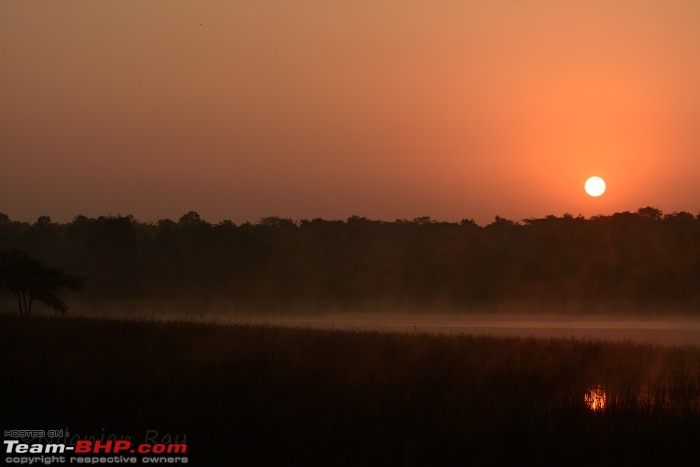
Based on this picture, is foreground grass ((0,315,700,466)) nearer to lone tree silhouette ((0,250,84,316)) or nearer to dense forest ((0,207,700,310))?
lone tree silhouette ((0,250,84,316))

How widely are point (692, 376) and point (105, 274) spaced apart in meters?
69.8

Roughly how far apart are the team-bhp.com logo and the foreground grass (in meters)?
0.29

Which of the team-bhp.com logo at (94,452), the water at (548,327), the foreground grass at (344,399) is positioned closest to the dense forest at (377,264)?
the water at (548,327)

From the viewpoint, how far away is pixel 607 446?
9602 millimetres

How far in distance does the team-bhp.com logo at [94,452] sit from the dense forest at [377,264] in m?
67.1

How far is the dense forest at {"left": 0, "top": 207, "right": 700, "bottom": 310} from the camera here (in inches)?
3105

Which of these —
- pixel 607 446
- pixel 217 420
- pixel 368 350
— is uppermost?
pixel 368 350

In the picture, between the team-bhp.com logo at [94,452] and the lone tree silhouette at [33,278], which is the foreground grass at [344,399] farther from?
the lone tree silhouette at [33,278]

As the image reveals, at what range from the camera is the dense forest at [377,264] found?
78875mm

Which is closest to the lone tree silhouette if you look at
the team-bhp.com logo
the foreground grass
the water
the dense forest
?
the water

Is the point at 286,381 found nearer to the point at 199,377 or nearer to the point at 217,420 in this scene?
the point at 199,377

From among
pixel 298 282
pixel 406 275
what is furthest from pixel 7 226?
pixel 406 275

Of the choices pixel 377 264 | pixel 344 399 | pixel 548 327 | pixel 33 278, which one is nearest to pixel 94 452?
pixel 344 399

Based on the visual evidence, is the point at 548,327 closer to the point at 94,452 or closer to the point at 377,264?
the point at 377,264
